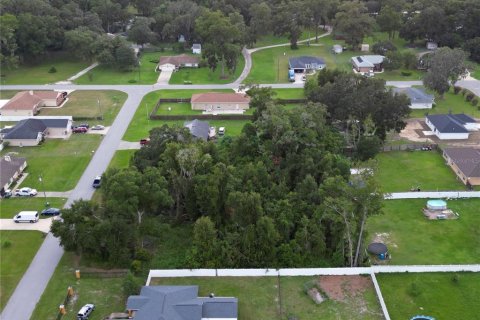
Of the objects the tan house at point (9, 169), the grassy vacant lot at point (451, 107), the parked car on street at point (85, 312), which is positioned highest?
the tan house at point (9, 169)

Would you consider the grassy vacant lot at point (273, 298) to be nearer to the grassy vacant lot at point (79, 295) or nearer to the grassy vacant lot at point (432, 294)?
the grassy vacant lot at point (432, 294)

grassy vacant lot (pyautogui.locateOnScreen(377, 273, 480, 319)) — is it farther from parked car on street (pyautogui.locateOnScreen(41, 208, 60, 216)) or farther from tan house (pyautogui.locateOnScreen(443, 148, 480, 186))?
parked car on street (pyautogui.locateOnScreen(41, 208, 60, 216))

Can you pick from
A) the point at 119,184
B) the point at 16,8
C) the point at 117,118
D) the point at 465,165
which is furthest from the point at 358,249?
the point at 16,8

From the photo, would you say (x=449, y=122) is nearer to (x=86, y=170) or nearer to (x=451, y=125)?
(x=451, y=125)

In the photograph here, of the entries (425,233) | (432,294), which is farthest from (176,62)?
(432,294)

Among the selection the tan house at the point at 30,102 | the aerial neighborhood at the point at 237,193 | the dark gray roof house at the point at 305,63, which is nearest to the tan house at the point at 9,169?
the aerial neighborhood at the point at 237,193

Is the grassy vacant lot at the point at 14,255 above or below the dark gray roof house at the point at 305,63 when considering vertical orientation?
below

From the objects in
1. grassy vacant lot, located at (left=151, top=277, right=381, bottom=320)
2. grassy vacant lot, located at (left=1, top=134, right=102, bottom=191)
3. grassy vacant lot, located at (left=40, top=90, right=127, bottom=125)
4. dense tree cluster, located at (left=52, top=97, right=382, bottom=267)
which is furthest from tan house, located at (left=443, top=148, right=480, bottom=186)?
grassy vacant lot, located at (left=40, top=90, right=127, bottom=125)
